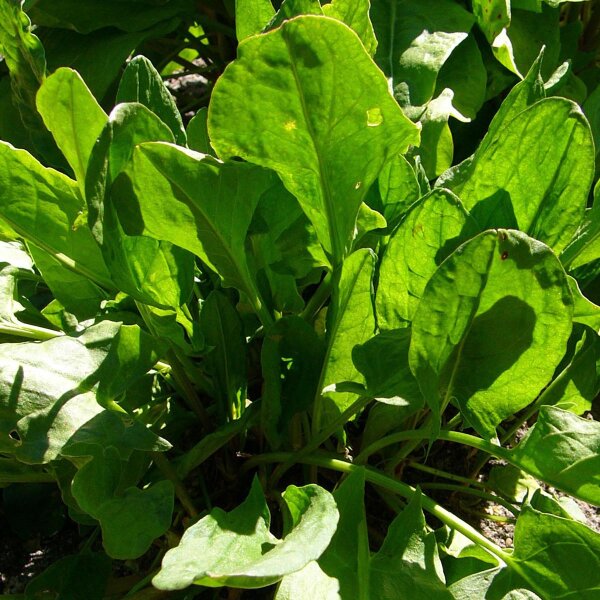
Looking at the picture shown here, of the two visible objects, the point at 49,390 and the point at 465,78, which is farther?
the point at 465,78

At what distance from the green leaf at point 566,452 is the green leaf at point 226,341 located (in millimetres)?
305

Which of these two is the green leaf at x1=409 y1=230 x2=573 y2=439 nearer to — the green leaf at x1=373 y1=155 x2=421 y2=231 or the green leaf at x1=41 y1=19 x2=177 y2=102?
the green leaf at x1=373 y1=155 x2=421 y2=231

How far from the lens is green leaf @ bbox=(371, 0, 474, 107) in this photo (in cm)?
107

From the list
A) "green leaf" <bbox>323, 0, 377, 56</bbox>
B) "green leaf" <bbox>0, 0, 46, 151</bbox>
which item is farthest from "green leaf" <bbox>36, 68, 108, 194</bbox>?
"green leaf" <bbox>323, 0, 377, 56</bbox>

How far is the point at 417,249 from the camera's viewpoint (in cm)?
74

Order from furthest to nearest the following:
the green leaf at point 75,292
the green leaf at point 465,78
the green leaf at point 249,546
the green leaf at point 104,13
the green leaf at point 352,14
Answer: the green leaf at point 104,13 < the green leaf at point 465,78 < the green leaf at point 75,292 < the green leaf at point 352,14 < the green leaf at point 249,546

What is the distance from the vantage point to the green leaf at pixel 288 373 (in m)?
0.82

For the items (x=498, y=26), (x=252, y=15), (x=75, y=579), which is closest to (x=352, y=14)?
(x=252, y=15)

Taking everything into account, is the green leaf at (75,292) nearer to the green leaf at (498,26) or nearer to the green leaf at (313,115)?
the green leaf at (313,115)

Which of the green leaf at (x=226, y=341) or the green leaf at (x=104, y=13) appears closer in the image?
the green leaf at (x=226, y=341)

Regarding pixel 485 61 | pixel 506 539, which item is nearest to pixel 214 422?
pixel 506 539

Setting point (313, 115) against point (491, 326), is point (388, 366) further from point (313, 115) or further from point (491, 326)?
point (313, 115)

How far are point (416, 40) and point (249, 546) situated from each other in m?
0.77

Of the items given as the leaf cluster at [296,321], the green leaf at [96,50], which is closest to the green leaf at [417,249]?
the leaf cluster at [296,321]
